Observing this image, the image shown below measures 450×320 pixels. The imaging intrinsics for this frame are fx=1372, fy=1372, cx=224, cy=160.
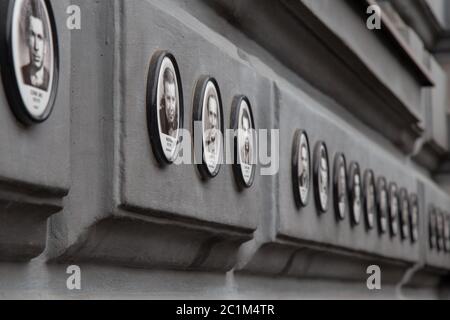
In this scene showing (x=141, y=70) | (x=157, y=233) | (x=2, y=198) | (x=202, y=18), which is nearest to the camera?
(x=2, y=198)

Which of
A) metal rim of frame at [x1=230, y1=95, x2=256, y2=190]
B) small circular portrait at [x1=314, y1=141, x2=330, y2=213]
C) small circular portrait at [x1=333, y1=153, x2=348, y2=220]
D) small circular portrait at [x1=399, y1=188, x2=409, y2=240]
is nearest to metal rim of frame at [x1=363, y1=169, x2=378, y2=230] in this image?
small circular portrait at [x1=333, y1=153, x2=348, y2=220]

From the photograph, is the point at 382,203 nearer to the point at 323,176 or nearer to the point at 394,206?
the point at 394,206

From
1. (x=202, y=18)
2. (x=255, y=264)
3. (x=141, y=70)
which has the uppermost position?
(x=202, y=18)

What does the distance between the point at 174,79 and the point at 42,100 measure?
0.57 m

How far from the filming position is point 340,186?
3.93 metres

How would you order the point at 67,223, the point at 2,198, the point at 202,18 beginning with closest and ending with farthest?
1. the point at 2,198
2. the point at 67,223
3. the point at 202,18

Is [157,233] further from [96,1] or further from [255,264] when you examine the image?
[255,264]

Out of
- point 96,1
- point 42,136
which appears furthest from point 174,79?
point 42,136

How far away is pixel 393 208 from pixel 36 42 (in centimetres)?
347

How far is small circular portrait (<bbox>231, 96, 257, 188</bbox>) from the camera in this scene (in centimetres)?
272

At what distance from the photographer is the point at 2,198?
1690 mm

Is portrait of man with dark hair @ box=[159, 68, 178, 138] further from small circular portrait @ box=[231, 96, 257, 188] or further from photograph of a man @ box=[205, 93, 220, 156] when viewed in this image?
small circular portrait @ box=[231, 96, 257, 188]

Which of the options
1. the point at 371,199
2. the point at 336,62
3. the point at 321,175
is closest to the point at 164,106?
the point at 321,175

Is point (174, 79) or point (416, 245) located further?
point (416, 245)
